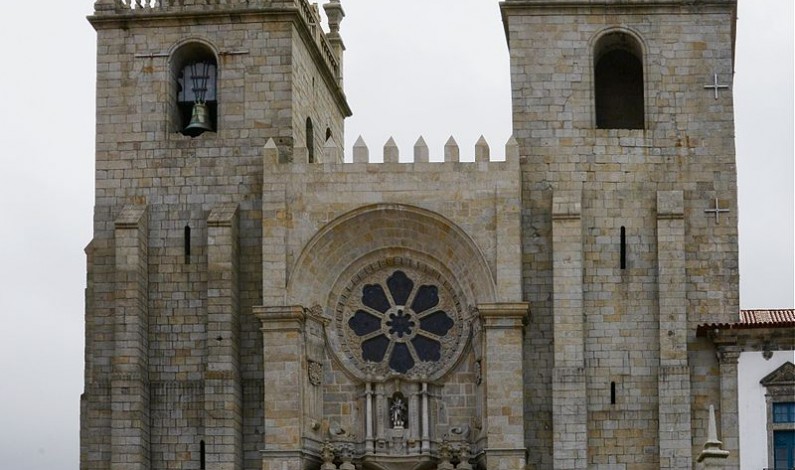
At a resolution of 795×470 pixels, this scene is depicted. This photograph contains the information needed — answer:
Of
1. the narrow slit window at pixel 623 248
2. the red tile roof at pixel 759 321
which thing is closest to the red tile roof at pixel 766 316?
the red tile roof at pixel 759 321

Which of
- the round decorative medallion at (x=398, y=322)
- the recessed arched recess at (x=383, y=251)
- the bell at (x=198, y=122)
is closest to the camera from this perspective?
the recessed arched recess at (x=383, y=251)

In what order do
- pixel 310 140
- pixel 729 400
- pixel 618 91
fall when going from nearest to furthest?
1. pixel 729 400
2. pixel 618 91
3. pixel 310 140

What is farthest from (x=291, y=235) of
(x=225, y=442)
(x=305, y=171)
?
(x=225, y=442)

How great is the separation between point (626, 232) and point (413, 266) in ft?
15.9

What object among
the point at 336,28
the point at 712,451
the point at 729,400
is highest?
the point at 336,28

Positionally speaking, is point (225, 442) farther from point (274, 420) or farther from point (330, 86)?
point (330, 86)

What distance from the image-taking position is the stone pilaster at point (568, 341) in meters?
52.3

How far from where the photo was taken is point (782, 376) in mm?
52062

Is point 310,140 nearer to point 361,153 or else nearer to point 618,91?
point 361,153

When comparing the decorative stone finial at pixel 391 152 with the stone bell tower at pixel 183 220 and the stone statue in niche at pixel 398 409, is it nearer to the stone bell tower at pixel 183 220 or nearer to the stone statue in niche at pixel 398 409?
the stone bell tower at pixel 183 220

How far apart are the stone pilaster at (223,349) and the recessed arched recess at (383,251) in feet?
4.91

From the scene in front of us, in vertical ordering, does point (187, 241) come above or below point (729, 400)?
above

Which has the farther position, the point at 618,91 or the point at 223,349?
the point at 618,91

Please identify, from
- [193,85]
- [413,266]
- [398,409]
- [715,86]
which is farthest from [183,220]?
[715,86]
